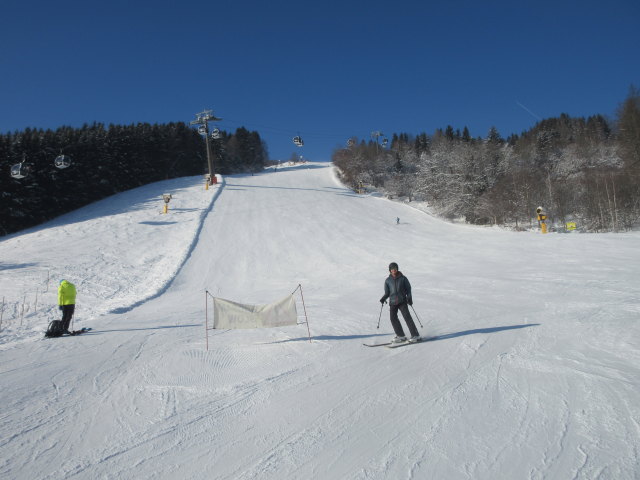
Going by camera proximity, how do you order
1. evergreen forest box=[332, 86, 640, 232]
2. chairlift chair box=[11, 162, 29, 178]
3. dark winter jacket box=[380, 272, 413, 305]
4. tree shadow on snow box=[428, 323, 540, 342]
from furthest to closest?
evergreen forest box=[332, 86, 640, 232] → chairlift chair box=[11, 162, 29, 178] → tree shadow on snow box=[428, 323, 540, 342] → dark winter jacket box=[380, 272, 413, 305]

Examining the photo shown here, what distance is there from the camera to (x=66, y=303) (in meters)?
9.98

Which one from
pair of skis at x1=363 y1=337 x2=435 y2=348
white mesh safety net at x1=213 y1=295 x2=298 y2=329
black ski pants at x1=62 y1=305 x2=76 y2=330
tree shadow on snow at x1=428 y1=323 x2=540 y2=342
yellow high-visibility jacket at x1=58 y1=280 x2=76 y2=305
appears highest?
yellow high-visibility jacket at x1=58 y1=280 x2=76 y2=305

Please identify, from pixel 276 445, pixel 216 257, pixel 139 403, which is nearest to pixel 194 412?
pixel 139 403

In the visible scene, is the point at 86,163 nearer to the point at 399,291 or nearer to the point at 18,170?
the point at 18,170

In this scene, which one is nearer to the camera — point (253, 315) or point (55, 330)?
point (253, 315)

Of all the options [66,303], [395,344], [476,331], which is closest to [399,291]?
[395,344]

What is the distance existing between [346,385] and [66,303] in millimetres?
8935

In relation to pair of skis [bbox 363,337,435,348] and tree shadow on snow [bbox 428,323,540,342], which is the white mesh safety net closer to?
pair of skis [bbox 363,337,435,348]

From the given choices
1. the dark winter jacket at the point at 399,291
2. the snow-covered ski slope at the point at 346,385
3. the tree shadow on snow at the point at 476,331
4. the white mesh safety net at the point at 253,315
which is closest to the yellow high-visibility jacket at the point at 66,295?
the snow-covered ski slope at the point at 346,385

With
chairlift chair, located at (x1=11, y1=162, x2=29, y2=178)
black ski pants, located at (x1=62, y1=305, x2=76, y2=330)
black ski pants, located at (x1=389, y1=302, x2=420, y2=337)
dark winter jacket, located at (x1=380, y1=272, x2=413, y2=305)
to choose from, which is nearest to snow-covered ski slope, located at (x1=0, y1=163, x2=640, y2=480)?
black ski pants, located at (x1=389, y1=302, x2=420, y2=337)

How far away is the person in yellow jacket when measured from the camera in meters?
9.82

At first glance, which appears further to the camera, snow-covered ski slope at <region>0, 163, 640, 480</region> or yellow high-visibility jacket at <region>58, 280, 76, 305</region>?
yellow high-visibility jacket at <region>58, 280, 76, 305</region>

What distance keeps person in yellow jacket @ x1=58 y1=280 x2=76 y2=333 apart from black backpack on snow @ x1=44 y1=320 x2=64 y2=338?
0.44 ft

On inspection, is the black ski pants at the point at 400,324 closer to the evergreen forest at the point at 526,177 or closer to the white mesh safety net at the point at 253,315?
the white mesh safety net at the point at 253,315
